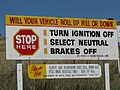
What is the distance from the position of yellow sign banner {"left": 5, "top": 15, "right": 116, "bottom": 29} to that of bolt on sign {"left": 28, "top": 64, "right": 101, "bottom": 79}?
1.01m

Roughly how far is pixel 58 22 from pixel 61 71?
3.97 ft

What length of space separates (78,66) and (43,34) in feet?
3.81

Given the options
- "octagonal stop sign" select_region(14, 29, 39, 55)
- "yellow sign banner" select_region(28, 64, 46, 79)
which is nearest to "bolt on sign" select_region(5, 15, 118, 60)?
"octagonal stop sign" select_region(14, 29, 39, 55)

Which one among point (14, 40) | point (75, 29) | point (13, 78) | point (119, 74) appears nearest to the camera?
point (14, 40)

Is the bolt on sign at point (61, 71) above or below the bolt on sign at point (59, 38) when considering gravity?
below

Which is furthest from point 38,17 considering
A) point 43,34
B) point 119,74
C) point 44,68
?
point 119,74

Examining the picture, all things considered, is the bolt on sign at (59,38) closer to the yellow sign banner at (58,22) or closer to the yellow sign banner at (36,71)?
the yellow sign banner at (58,22)

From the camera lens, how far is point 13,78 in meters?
11.3

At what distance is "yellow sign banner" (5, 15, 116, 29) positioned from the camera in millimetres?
9875

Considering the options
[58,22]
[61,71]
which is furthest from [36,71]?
[58,22]

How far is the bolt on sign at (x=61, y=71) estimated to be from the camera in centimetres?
988

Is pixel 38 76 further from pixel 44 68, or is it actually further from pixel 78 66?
pixel 78 66

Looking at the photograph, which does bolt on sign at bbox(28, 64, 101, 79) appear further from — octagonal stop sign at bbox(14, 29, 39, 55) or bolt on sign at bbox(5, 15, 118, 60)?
octagonal stop sign at bbox(14, 29, 39, 55)

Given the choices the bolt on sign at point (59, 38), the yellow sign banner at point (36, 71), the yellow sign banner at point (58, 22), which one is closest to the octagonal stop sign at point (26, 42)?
the bolt on sign at point (59, 38)
